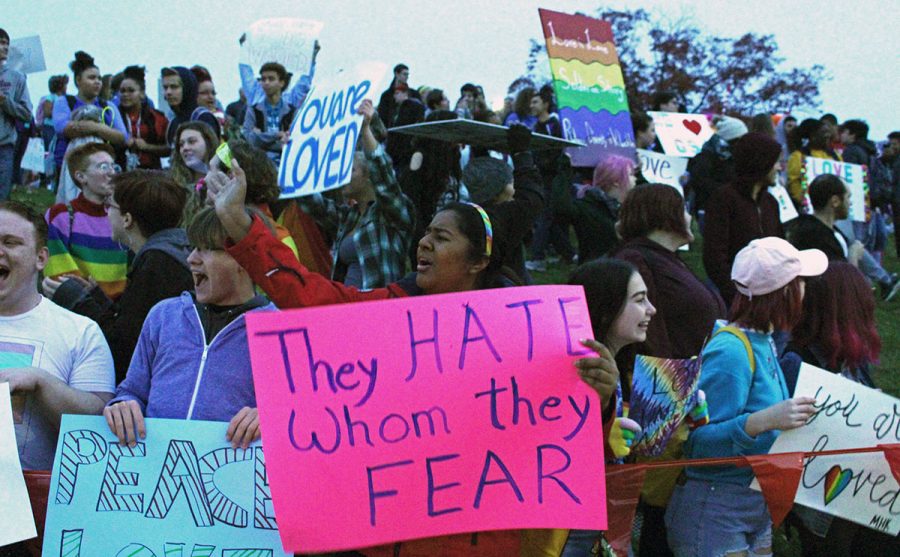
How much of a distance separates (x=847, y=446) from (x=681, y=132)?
6.85 m

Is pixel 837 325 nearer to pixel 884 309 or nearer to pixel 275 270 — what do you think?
pixel 275 270

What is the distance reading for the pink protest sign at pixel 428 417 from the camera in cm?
266

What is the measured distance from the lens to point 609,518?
10.9ft

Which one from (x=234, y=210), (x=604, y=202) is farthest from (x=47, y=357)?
(x=604, y=202)

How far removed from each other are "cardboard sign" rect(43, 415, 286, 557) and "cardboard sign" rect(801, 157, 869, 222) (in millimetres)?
8903

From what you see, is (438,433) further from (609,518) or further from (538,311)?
(609,518)

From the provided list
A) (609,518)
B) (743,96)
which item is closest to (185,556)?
(609,518)

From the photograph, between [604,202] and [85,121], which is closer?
[604,202]

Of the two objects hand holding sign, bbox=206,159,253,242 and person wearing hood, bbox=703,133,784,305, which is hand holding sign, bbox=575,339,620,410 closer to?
hand holding sign, bbox=206,159,253,242

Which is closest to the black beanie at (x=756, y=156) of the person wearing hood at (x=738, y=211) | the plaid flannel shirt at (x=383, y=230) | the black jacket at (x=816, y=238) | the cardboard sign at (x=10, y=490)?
the person wearing hood at (x=738, y=211)

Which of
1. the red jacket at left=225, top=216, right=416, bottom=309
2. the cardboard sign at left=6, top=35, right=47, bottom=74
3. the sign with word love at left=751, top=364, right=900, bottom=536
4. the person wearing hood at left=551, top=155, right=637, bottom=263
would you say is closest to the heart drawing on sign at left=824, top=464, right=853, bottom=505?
the sign with word love at left=751, top=364, right=900, bottom=536

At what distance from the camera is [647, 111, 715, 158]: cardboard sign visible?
995cm

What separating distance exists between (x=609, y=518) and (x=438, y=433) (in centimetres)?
87

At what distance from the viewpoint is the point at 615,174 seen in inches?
298
